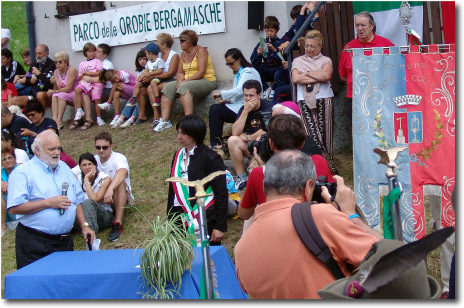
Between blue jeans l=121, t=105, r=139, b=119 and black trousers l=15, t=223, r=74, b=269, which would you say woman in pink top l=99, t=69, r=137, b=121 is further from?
black trousers l=15, t=223, r=74, b=269

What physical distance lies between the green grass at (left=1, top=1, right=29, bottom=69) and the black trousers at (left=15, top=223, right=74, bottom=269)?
9068 mm

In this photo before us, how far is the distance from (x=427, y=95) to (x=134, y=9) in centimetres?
595

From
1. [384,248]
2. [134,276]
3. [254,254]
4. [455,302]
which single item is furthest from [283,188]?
[134,276]

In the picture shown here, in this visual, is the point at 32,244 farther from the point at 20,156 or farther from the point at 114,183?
the point at 20,156

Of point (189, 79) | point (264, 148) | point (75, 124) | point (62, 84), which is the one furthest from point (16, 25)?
point (264, 148)

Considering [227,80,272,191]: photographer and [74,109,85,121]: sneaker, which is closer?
[227,80,272,191]: photographer

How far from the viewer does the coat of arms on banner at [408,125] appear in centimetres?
557

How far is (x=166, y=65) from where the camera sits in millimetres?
9617

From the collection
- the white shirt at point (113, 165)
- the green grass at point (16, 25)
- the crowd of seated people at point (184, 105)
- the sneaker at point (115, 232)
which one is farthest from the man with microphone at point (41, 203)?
the green grass at point (16, 25)

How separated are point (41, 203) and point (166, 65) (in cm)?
481

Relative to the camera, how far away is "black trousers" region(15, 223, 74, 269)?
17.1 feet

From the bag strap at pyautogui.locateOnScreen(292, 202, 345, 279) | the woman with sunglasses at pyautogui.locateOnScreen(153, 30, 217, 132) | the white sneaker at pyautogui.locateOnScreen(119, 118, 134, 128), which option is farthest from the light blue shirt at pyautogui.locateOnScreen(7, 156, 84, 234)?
the white sneaker at pyautogui.locateOnScreen(119, 118, 134, 128)

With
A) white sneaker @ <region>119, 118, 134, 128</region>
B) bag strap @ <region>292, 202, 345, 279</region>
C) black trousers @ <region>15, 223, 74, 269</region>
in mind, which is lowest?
black trousers @ <region>15, 223, 74, 269</region>

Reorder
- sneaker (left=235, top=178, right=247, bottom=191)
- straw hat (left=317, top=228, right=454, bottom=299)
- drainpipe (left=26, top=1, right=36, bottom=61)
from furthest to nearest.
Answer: drainpipe (left=26, top=1, right=36, bottom=61), sneaker (left=235, top=178, right=247, bottom=191), straw hat (left=317, top=228, right=454, bottom=299)
